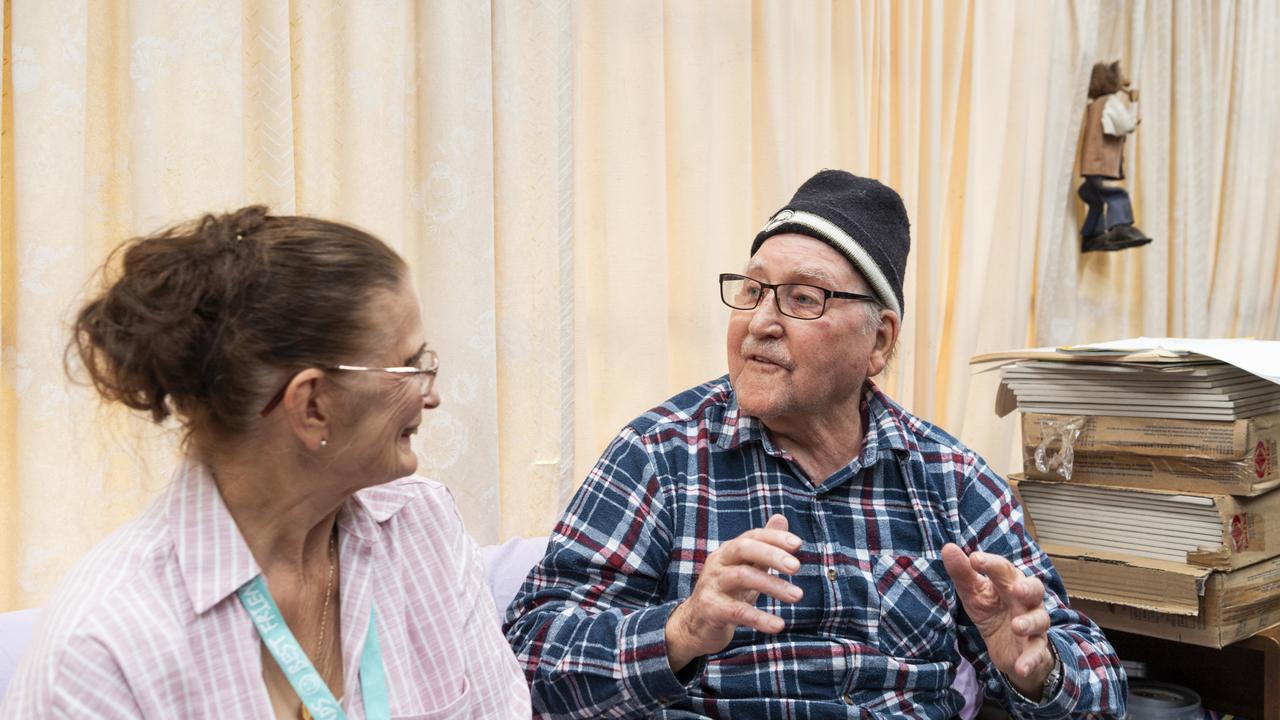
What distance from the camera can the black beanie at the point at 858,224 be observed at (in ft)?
5.88

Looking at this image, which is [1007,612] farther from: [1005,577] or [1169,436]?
[1169,436]

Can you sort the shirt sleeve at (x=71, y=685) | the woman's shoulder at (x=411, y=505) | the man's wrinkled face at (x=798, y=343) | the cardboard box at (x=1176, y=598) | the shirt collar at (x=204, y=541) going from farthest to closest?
the cardboard box at (x=1176, y=598), the man's wrinkled face at (x=798, y=343), the woman's shoulder at (x=411, y=505), the shirt collar at (x=204, y=541), the shirt sleeve at (x=71, y=685)

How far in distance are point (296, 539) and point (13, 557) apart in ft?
Result: 2.38

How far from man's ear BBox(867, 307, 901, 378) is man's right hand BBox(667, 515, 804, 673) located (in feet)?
1.74

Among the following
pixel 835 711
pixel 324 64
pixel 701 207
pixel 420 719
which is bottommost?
pixel 835 711

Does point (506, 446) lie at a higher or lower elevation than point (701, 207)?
lower

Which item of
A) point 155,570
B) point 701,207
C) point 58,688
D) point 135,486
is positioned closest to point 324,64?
point 135,486

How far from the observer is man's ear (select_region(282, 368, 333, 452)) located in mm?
1132

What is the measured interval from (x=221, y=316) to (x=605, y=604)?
29.7 inches

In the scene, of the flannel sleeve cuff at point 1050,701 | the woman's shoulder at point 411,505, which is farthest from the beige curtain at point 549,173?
the flannel sleeve cuff at point 1050,701

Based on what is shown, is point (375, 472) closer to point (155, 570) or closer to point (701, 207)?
point (155, 570)

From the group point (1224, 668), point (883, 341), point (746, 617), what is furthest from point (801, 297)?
point (1224, 668)

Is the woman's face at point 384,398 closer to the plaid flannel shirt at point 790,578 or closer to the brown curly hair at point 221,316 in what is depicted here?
the brown curly hair at point 221,316

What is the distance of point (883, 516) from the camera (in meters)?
1.76
